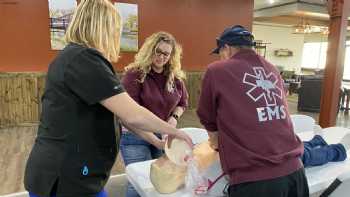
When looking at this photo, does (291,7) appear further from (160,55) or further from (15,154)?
(15,154)

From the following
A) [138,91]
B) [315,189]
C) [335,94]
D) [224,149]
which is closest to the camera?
[224,149]

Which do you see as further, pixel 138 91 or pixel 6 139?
pixel 6 139

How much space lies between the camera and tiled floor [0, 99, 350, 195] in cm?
294

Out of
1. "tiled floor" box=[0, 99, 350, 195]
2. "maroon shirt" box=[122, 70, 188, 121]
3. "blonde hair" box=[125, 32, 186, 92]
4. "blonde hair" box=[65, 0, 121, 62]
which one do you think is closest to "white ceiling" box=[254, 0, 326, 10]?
"tiled floor" box=[0, 99, 350, 195]

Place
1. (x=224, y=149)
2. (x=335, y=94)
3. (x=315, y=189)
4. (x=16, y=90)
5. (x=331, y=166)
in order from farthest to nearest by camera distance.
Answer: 1. (x=16, y=90)
2. (x=335, y=94)
3. (x=331, y=166)
4. (x=315, y=189)
5. (x=224, y=149)

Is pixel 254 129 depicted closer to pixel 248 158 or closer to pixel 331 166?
pixel 248 158

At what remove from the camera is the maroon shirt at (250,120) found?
1.15 m

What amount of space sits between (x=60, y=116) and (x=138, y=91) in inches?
36.9

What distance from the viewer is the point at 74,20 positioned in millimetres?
1154

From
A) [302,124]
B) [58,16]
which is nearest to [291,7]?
[58,16]

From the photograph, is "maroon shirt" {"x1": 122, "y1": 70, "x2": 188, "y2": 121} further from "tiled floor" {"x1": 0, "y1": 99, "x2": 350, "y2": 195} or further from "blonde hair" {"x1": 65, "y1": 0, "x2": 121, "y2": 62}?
"tiled floor" {"x1": 0, "y1": 99, "x2": 350, "y2": 195}

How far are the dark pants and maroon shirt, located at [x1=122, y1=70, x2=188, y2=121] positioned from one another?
933mm

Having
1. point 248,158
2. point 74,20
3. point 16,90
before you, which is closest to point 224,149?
point 248,158

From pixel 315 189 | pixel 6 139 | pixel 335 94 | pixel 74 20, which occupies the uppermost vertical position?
pixel 74 20
